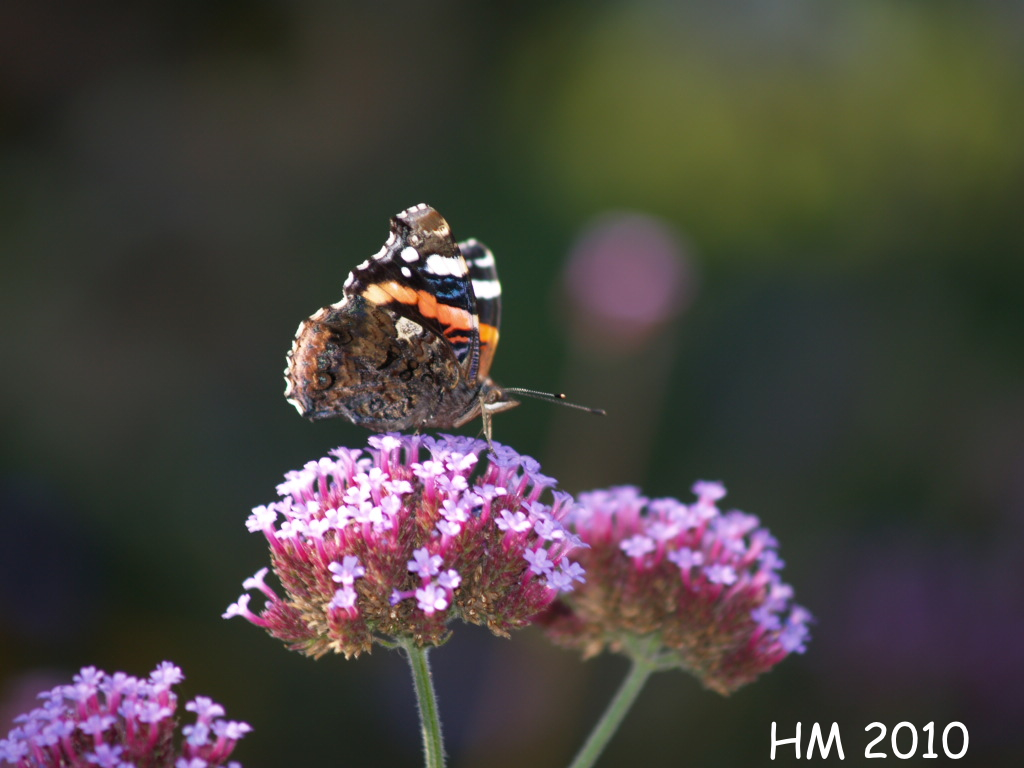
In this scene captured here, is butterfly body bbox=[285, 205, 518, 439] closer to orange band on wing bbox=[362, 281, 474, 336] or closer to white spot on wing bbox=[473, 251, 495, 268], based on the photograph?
orange band on wing bbox=[362, 281, 474, 336]

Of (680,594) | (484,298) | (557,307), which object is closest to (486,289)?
(484,298)

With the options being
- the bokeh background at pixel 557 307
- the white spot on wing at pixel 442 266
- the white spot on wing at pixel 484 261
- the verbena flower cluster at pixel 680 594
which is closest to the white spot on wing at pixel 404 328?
the white spot on wing at pixel 442 266

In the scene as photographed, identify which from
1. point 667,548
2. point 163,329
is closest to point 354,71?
point 163,329

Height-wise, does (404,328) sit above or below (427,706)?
above

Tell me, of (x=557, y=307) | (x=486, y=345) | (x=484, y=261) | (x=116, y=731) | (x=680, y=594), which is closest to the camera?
(x=116, y=731)

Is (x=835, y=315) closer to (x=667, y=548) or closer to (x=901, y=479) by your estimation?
(x=901, y=479)

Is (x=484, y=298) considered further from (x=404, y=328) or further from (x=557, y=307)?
(x=557, y=307)
